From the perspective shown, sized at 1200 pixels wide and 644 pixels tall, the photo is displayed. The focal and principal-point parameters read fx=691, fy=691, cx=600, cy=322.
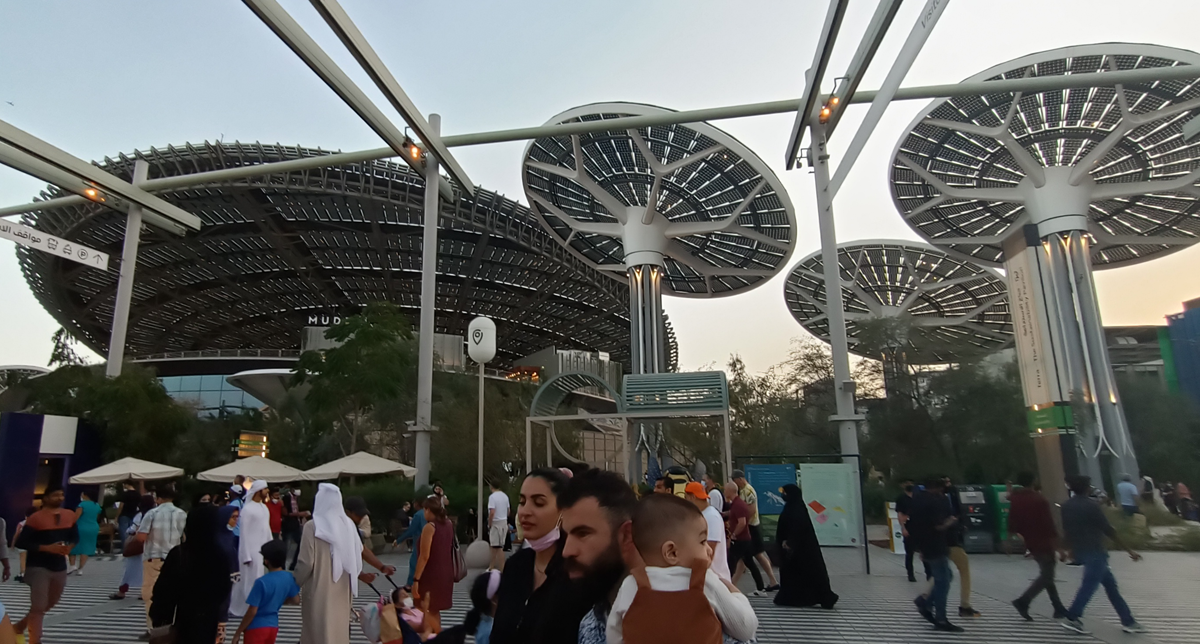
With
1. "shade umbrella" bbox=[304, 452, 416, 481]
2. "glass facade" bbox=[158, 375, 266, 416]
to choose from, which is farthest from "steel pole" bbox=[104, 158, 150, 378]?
"glass facade" bbox=[158, 375, 266, 416]

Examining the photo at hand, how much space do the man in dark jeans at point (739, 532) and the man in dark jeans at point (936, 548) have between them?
207 cm

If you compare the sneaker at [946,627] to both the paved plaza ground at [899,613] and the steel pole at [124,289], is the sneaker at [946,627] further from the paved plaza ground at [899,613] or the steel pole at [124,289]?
the steel pole at [124,289]

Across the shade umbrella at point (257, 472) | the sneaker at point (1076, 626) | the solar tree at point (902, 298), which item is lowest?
the sneaker at point (1076, 626)

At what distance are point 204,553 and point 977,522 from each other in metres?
14.5

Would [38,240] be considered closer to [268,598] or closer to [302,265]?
[268,598]

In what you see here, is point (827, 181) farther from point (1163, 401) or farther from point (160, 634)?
point (1163, 401)

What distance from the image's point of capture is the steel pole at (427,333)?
16.7 metres

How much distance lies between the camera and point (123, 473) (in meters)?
17.1

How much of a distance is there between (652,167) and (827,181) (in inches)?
411

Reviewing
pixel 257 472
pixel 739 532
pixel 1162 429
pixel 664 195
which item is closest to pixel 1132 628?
pixel 739 532

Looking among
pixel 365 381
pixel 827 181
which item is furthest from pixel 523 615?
pixel 365 381

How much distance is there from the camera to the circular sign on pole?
1092 cm

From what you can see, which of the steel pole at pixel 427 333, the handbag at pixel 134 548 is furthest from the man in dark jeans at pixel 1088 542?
the steel pole at pixel 427 333

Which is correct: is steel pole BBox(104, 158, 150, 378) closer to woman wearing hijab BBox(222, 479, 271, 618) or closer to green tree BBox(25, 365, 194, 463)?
green tree BBox(25, 365, 194, 463)
